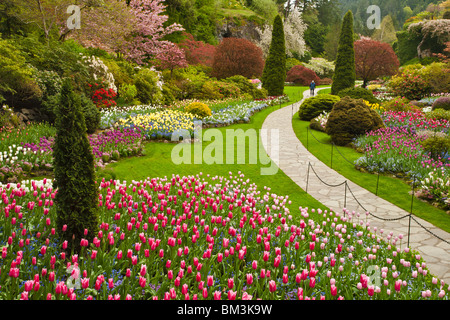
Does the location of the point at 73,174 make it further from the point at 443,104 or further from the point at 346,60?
the point at 346,60

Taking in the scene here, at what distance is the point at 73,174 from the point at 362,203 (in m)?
5.75

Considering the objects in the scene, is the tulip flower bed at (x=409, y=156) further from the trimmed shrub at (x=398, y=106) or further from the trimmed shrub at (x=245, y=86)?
the trimmed shrub at (x=245, y=86)

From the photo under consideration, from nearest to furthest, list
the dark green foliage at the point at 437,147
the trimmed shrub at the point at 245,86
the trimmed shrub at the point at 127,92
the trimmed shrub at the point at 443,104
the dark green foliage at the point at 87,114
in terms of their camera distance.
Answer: the dark green foliage at the point at 437,147, the dark green foliage at the point at 87,114, the trimmed shrub at the point at 127,92, the trimmed shrub at the point at 443,104, the trimmed shrub at the point at 245,86

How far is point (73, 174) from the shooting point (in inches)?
154

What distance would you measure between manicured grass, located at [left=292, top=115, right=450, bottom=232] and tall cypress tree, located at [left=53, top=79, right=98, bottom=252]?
19.3ft

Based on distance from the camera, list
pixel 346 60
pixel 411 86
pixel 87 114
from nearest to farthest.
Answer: pixel 87 114, pixel 346 60, pixel 411 86

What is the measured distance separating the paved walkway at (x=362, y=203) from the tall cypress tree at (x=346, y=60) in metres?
13.4

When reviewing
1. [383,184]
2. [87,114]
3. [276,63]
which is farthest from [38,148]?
[276,63]

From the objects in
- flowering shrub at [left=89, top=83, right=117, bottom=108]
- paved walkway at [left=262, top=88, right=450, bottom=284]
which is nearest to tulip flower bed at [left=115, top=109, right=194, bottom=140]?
flowering shrub at [left=89, top=83, right=117, bottom=108]

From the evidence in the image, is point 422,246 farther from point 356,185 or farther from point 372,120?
point 372,120

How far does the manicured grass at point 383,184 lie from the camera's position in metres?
6.76

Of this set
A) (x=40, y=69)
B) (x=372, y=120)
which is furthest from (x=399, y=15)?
(x=40, y=69)

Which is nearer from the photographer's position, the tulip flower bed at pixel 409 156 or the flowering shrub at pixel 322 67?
the tulip flower bed at pixel 409 156

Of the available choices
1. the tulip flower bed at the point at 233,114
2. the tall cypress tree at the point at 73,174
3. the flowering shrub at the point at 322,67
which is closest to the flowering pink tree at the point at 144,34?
the tulip flower bed at the point at 233,114
